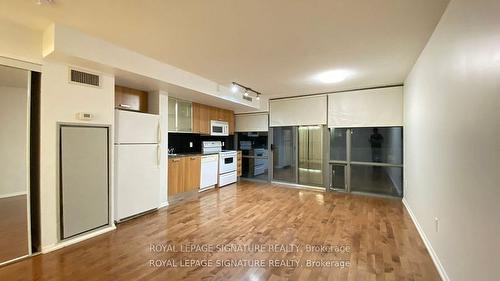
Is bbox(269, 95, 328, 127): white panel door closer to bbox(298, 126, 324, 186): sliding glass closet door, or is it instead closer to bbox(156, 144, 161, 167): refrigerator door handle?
bbox(298, 126, 324, 186): sliding glass closet door

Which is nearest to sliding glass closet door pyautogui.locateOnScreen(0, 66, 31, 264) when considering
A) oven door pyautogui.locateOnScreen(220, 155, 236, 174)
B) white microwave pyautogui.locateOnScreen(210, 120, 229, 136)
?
white microwave pyautogui.locateOnScreen(210, 120, 229, 136)

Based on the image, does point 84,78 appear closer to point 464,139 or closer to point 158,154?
point 158,154

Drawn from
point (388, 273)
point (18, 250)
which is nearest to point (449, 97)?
point (388, 273)

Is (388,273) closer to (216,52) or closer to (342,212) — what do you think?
(342,212)

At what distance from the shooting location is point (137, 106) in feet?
12.9

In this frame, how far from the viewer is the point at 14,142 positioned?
2.39m

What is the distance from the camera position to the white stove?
5.70 meters

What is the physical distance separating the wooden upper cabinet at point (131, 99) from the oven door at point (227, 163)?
7.82 feet

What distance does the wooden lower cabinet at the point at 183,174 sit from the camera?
436cm

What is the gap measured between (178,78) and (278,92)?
2.60 meters

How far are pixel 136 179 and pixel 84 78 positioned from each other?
5.31 ft

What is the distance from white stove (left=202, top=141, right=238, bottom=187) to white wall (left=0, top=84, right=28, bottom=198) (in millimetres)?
3392

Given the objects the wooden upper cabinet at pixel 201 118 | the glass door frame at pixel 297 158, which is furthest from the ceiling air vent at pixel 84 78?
the glass door frame at pixel 297 158

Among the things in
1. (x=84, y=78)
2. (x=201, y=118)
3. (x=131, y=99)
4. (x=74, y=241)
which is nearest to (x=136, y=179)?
(x=74, y=241)
